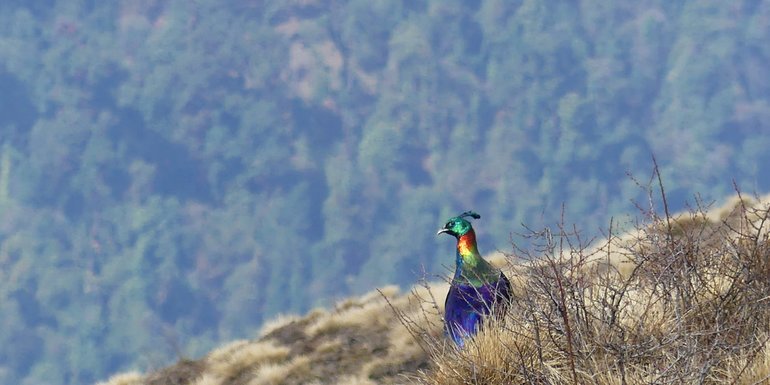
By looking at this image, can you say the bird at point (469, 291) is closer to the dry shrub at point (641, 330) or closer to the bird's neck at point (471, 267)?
Answer: the bird's neck at point (471, 267)

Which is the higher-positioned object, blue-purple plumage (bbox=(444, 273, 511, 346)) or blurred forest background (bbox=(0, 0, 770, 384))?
blurred forest background (bbox=(0, 0, 770, 384))

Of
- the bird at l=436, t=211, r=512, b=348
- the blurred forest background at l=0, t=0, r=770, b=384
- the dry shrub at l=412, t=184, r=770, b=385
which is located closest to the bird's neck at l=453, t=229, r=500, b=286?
the bird at l=436, t=211, r=512, b=348

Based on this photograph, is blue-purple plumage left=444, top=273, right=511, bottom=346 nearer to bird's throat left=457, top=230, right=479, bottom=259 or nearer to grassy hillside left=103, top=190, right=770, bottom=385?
bird's throat left=457, top=230, right=479, bottom=259

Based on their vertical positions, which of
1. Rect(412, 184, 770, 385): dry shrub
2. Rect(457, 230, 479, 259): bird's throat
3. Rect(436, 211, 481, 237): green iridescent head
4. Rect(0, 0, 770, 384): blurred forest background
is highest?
Rect(0, 0, 770, 384): blurred forest background

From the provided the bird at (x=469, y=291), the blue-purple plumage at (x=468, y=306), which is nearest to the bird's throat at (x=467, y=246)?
the bird at (x=469, y=291)

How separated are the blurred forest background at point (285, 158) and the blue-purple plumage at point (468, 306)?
15354 centimetres

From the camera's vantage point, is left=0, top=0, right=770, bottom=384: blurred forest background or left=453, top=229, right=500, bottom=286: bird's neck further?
left=0, top=0, right=770, bottom=384: blurred forest background

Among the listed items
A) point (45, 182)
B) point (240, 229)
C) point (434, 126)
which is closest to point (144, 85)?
point (45, 182)

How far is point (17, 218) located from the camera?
17062 cm

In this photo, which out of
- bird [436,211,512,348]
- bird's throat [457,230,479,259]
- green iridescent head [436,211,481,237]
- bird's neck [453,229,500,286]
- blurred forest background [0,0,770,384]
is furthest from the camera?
blurred forest background [0,0,770,384]

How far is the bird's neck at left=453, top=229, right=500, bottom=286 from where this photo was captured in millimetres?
6020

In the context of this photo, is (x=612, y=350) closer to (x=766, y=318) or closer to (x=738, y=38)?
(x=766, y=318)

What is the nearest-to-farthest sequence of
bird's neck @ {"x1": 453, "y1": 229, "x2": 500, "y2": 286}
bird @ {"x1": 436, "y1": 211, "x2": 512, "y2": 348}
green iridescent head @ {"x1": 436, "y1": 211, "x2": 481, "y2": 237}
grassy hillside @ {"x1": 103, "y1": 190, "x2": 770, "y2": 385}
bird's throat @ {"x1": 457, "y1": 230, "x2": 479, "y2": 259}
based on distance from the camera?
grassy hillside @ {"x1": 103, "y1": 190, "x2": 770, "y2": 385}, bird @ {"x1": 436, "y1": 211, "x2": 512, "y2": 348}, bird's neck @ {"x1": 453, "y1": 229, "x2": 500, "y2": 286}, bird's throat @ {"x1": 457, "y1": 230, "x2": 479, "y2": 259}, green iridescent head @ {"x1": 436, "y1": 211, "x2": 481, "y2": 237}

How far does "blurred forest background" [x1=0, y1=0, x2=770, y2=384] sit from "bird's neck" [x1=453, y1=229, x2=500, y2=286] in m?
153
